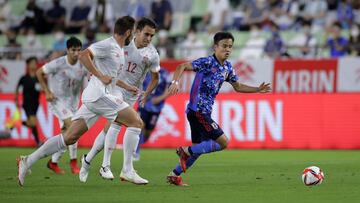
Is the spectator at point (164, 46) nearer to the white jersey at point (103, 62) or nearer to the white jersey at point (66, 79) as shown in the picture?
the white jersey at point (66, 79)

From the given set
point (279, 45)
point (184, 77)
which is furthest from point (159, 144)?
point (279, 45)

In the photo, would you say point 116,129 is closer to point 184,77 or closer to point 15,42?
point 184,77

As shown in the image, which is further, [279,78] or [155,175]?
[279,78]

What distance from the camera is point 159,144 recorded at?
86.1 ft

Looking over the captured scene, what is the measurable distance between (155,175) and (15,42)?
1671cm

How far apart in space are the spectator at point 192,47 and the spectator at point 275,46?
1.96m

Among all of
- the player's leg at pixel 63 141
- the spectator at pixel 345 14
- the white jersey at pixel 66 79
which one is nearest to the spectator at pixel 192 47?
the spectator at pixel 345 14

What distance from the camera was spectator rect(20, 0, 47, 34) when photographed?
3281cm

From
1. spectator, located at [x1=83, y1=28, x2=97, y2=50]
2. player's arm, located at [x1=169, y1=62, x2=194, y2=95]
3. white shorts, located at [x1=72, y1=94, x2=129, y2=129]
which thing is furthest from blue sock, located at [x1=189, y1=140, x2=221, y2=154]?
spectator, located at [x1=83, y1=28, x2=97, y2=50]

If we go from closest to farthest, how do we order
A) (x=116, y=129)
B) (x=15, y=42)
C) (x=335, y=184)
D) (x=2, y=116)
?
(x=335, y=184) → (x=116, y=129) → (x=2, y=116) → (x=15, y=42)

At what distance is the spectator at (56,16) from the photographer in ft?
106

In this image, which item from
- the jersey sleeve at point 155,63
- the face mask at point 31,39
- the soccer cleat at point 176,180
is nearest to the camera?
the soccer cleat at point 176,180

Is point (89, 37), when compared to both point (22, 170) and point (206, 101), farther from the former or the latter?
point (22, 170)

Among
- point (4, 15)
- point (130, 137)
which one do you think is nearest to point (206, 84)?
point (130, 137)
